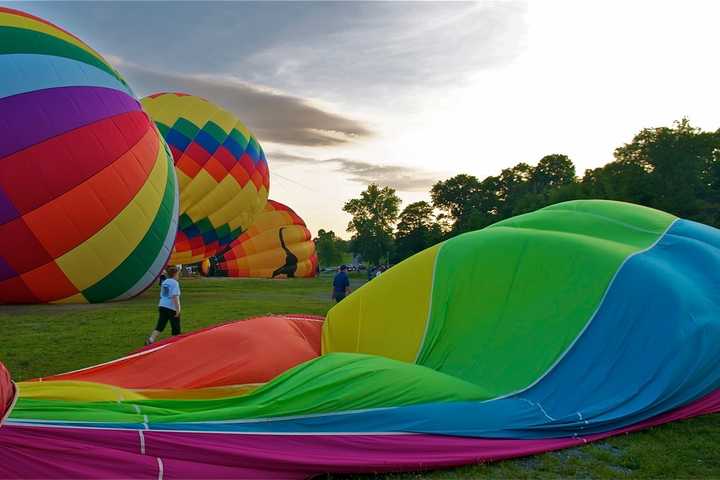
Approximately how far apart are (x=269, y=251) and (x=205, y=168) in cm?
1064

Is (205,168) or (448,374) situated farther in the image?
(205,168)

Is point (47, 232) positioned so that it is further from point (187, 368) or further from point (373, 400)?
point (373, 400)

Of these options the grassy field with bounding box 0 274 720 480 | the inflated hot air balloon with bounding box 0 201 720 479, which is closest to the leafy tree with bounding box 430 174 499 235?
the grassy field with bounding box 0 274 720 480

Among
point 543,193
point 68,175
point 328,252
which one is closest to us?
point 68,175

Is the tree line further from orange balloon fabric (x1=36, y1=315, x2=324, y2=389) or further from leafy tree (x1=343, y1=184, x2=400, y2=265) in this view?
orange balloon fabric (x1=36, y1=315, x2=324, y2=389)

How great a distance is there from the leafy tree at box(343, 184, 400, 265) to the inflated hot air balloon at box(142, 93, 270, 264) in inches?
1732

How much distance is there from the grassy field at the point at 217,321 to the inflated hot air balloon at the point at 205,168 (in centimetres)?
351

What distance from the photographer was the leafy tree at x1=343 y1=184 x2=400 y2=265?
65.2 meters

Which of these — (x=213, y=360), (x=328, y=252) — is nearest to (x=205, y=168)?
(x=213, y=360)

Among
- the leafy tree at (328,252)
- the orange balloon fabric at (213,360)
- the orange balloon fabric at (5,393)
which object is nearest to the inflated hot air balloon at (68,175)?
the orange balloon fabric at (213,360)

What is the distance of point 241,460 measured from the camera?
3.41 meters

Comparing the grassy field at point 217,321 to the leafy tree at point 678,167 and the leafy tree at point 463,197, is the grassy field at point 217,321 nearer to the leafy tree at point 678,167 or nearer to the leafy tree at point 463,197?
the leafy tree at point 678,167

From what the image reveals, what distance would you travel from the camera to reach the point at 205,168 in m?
19.2

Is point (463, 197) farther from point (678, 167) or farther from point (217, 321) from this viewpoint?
point (217, 321)
